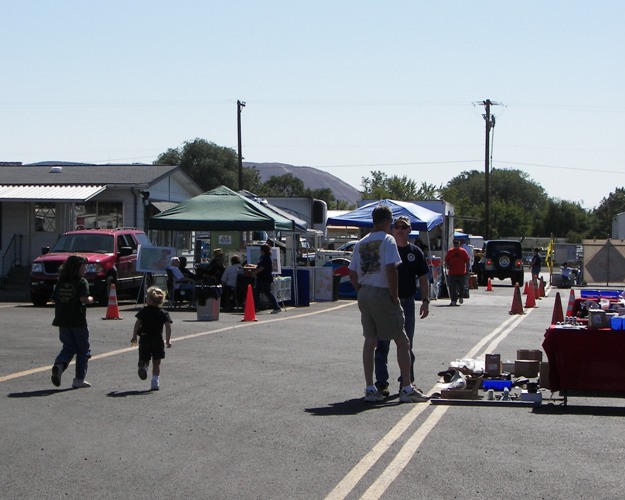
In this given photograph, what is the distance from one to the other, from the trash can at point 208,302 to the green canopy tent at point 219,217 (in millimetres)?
4266

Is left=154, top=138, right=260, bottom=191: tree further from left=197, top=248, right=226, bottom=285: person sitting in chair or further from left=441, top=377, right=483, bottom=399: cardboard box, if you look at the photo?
left=441, top=377, right=483, bottom=399: cardboard box

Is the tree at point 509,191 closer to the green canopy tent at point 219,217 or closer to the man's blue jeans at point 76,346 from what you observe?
the green canopy tent at point 219,217

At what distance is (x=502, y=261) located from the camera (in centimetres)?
4397

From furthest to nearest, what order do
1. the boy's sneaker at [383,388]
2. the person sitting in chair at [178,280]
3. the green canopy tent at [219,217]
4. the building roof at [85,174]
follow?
the building roof at [85,174]
the green canopy tent at [219,217]
the person sitting in chair at [178,280]
the boy's sneaker at [383,388]

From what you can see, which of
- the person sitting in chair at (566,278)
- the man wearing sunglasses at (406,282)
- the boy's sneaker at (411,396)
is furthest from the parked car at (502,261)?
the boy's sneaker at (411,396)

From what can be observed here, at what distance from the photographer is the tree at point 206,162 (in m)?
109

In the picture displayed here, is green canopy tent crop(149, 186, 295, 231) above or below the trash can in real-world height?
above

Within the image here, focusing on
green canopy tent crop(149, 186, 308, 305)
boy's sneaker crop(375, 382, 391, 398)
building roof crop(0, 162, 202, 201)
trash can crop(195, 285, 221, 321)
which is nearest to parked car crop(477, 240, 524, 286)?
building roof crop(0, 162, 202, 201)

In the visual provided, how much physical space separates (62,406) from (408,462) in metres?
4.13

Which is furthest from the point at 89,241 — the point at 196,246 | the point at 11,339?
the point at 11,339

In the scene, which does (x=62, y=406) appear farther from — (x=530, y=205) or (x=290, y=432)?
(x=530, y=205)

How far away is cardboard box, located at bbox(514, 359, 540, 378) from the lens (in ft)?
38.8

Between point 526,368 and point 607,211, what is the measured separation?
11158 centimetres

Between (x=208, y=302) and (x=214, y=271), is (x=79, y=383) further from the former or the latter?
(x=214, y=271)
